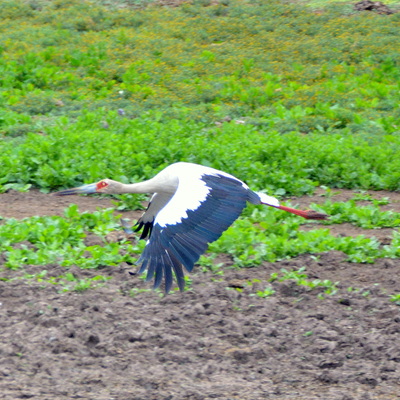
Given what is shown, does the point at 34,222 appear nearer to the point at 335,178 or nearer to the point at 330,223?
the point at 330,223

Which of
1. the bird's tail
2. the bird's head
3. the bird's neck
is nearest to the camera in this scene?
the bird's neck

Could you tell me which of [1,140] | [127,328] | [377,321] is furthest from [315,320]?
[1,140]

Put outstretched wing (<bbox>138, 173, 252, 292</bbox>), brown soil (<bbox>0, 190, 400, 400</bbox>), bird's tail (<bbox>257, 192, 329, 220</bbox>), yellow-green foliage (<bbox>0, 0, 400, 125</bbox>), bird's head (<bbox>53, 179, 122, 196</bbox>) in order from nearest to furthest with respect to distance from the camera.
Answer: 1. brown soil (<bbox>0, 190, 400, 400</bbox>)
2. outstretched wing (<bbox>138, 173, 252, 292</bbox>)
3. bird's tail (<bbox>257, 192, 329, 220</bbox>)
4. bird's head (<bbox>53, 179, 122, 196</bbox>)
5. yellow-green foliage (<bbox>0, 0, 400, 125</bbox>)

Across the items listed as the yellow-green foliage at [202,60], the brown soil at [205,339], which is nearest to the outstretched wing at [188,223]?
the brown soil at [205,339]

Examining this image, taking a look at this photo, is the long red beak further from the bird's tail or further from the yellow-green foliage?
the yellow-green foliage

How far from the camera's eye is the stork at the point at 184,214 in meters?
5.09

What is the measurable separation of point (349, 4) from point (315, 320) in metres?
12.4

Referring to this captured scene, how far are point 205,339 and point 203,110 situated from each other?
5945mm

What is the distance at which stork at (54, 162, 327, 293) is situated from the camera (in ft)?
16.7

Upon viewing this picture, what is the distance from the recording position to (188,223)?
5367 mm

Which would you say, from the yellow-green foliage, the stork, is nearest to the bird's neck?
the stork

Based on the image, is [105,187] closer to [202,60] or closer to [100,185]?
[100,185]

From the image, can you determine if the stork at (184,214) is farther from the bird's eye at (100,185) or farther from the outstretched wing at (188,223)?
the bird's eye at (100,185)

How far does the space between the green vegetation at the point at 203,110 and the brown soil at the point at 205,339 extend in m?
0.24
